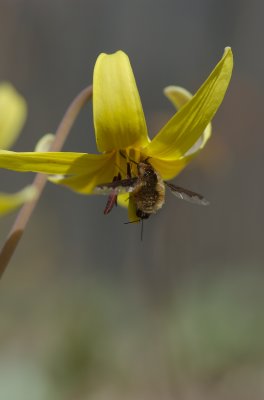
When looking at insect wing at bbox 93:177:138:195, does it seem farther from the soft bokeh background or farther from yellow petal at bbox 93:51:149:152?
the soft bokeh background

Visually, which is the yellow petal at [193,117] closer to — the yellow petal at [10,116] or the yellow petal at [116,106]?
the yellow petal at [116,106]

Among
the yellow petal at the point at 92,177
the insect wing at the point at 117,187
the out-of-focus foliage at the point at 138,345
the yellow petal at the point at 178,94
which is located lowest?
the out-of-focus foliage at the point at 138,345

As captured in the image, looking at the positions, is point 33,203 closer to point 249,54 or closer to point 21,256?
point 21,256

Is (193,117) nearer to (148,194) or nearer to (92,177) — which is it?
(148,194)

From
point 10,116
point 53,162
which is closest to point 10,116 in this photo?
point 10,116

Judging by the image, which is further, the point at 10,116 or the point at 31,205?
the point at 10,116

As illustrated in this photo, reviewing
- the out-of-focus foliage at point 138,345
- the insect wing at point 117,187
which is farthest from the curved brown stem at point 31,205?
the out-of-focus foliage at point 138,345
